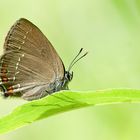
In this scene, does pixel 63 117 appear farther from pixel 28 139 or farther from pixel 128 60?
pixel 128 60

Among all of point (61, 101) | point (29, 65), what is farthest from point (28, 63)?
point (61, 101)

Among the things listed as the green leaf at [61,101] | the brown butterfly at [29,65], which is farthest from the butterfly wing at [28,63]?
the green leaf at [61,101]

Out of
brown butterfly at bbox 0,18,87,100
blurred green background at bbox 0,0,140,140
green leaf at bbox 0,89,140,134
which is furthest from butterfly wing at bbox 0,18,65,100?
green leaf at bbox 0,89,140,134

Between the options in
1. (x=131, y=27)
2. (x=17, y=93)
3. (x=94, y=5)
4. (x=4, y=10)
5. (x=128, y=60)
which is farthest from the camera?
(x=4, y=10)

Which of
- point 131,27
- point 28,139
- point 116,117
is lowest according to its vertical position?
point 28,139

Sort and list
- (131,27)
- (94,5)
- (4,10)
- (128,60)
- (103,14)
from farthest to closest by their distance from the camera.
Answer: (4,10) < (94,5) < (103,14) < (128,60) < (131,27)

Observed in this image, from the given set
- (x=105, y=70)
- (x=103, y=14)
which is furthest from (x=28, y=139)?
(x=103, y=14)

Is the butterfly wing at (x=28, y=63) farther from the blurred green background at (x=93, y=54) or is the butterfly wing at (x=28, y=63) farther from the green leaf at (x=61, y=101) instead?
the green leaf at (x=61, y=101)

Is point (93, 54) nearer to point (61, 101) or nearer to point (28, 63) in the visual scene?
point (28, 63)
